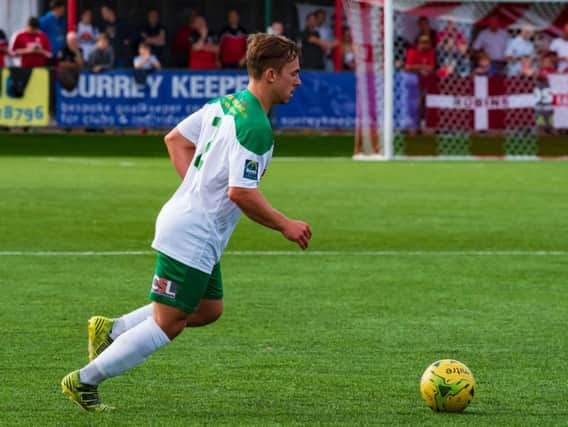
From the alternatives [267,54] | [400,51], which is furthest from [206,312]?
[400,51]

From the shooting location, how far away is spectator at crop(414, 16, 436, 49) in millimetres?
27844

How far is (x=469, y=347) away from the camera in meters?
8.45

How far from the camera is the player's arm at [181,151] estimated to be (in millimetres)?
6797

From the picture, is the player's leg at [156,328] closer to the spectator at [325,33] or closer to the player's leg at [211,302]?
the player's leg at [211,302]

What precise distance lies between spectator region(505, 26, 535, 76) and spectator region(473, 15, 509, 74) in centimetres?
20

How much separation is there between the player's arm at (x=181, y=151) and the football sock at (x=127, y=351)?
0.73 metres

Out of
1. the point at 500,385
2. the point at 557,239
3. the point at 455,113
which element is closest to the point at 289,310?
the point at 500,385

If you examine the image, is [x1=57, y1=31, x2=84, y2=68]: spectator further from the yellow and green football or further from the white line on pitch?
the yellow and green football

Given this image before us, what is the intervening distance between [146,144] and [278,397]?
20955 mm

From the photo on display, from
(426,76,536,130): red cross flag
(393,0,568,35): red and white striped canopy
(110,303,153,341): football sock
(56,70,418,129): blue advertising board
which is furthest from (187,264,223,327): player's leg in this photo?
(56,70,418,129): blue advertising board

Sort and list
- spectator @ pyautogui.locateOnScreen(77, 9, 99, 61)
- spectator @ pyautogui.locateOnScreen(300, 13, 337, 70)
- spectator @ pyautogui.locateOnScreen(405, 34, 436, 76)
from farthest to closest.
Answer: spectator @ pyautogui.locateOnScreen(300, 13, 337, 70) < spectator @ pyautogui.locateOnScreen(77, 9, 99, 61) < spectator @ pyautogui.locateOnScreen(405, 34, 436, 76)

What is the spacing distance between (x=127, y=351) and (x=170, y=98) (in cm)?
2172

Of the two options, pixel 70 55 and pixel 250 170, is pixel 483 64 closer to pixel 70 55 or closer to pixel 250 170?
pixel 70 55

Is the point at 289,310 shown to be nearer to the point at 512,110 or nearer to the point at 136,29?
the point at 512,110
